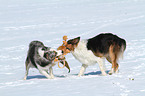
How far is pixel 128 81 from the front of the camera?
24.6ft

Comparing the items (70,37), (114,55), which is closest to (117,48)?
(114,55)

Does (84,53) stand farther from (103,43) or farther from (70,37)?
(70,37)

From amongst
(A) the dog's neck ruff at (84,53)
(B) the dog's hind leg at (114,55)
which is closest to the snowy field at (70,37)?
(B) the dog's hind leg at (114,55)

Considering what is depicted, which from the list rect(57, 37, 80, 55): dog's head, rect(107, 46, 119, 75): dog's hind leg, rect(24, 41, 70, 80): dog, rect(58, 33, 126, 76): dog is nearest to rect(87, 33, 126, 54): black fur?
rect(58, 33, 126, 76): dog

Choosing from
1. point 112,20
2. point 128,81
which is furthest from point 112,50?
point 112,20

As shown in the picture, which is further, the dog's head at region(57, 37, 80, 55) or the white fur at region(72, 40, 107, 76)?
the white fur at region(72, 40, 107, 76)

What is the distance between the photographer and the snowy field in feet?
Answer: 23.5

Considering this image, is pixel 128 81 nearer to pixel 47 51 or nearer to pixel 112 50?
pixel 112 50

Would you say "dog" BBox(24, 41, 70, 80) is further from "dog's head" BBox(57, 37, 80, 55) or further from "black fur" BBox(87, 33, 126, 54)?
"black fur" BBox(87, 33, 126, 54)

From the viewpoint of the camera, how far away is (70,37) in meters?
18.1

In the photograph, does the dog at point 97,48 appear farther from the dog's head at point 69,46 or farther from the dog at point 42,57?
the dog at point 42,57

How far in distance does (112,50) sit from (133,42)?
6.23m

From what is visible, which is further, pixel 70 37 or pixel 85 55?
pixel 70 37

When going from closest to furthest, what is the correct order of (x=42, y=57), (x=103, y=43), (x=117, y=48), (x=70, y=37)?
(x=42, y=57), (x=103, y=43), (x=117, y=48), (x=70, y=37)
